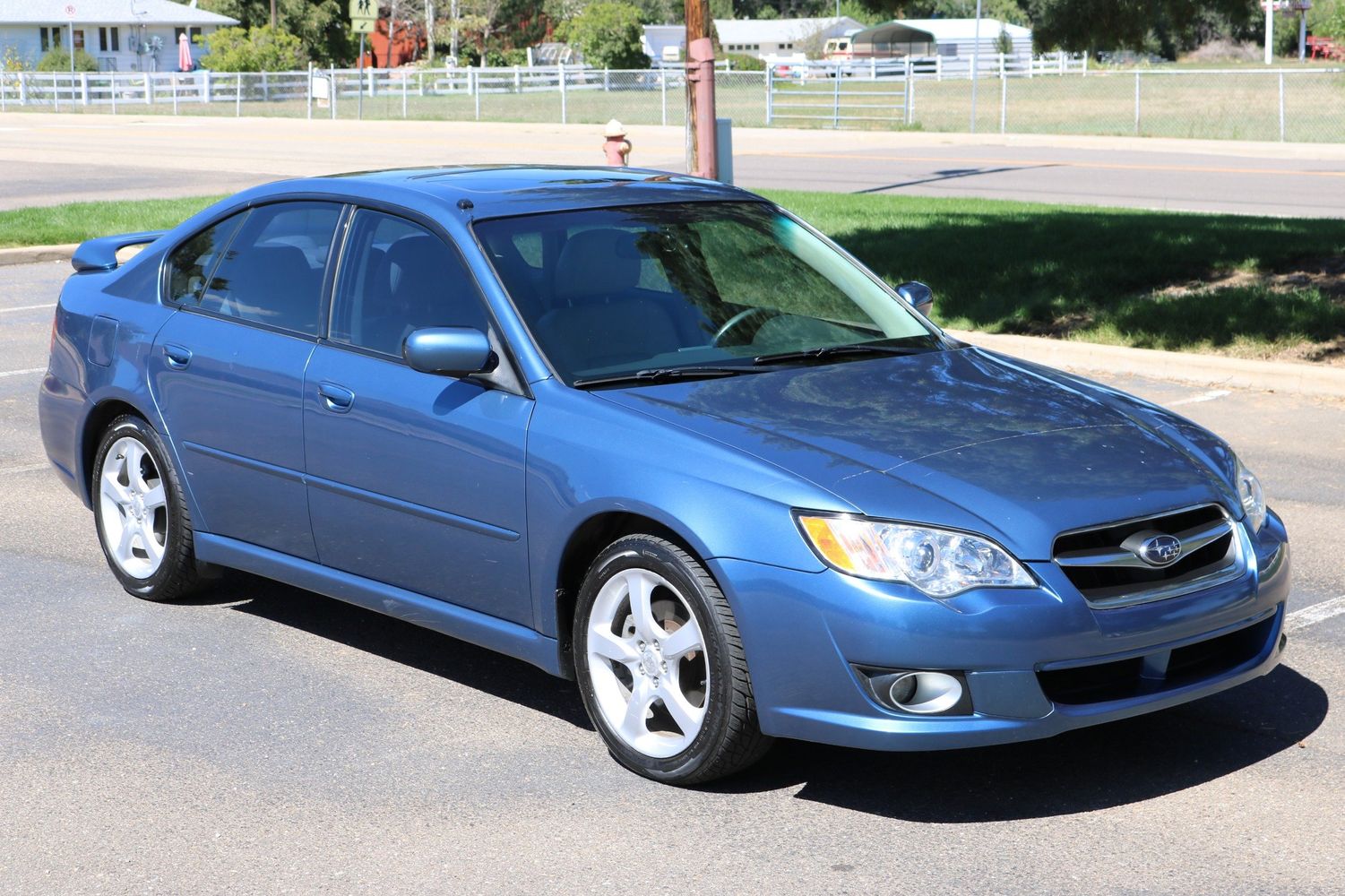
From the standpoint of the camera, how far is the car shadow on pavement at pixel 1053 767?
452cm

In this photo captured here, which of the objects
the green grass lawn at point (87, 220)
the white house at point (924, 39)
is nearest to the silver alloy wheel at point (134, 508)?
the green grass lawn at point (87, 220)

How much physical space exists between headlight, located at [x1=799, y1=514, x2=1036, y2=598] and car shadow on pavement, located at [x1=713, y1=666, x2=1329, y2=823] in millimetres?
674

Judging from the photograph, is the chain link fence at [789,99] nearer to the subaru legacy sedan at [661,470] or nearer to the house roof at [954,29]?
the subaru legacy sedan at [661,470]

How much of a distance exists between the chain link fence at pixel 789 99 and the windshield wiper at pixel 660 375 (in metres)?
30.3

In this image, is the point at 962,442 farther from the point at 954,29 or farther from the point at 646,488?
the point at 954,29

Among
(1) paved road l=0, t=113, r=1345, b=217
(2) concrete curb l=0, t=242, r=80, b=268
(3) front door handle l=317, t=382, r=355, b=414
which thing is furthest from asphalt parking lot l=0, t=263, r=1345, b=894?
(1) paved road l=0, t=113, r=1345, b=217

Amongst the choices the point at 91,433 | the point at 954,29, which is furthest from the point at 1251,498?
the point at 954,29

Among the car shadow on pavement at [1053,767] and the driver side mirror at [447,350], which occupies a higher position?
the driver side mirror at [447,350]

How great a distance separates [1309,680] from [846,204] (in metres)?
14.7

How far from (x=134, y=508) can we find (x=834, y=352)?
276 centimetres

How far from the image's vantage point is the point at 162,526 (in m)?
6.36

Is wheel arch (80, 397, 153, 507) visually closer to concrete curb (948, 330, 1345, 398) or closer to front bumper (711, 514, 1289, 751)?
front bumper (711, 514, 1289, 751)

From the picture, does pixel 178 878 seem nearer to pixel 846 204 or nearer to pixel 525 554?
pixel 525 554

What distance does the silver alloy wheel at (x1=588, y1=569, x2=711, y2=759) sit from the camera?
455 centimetres
